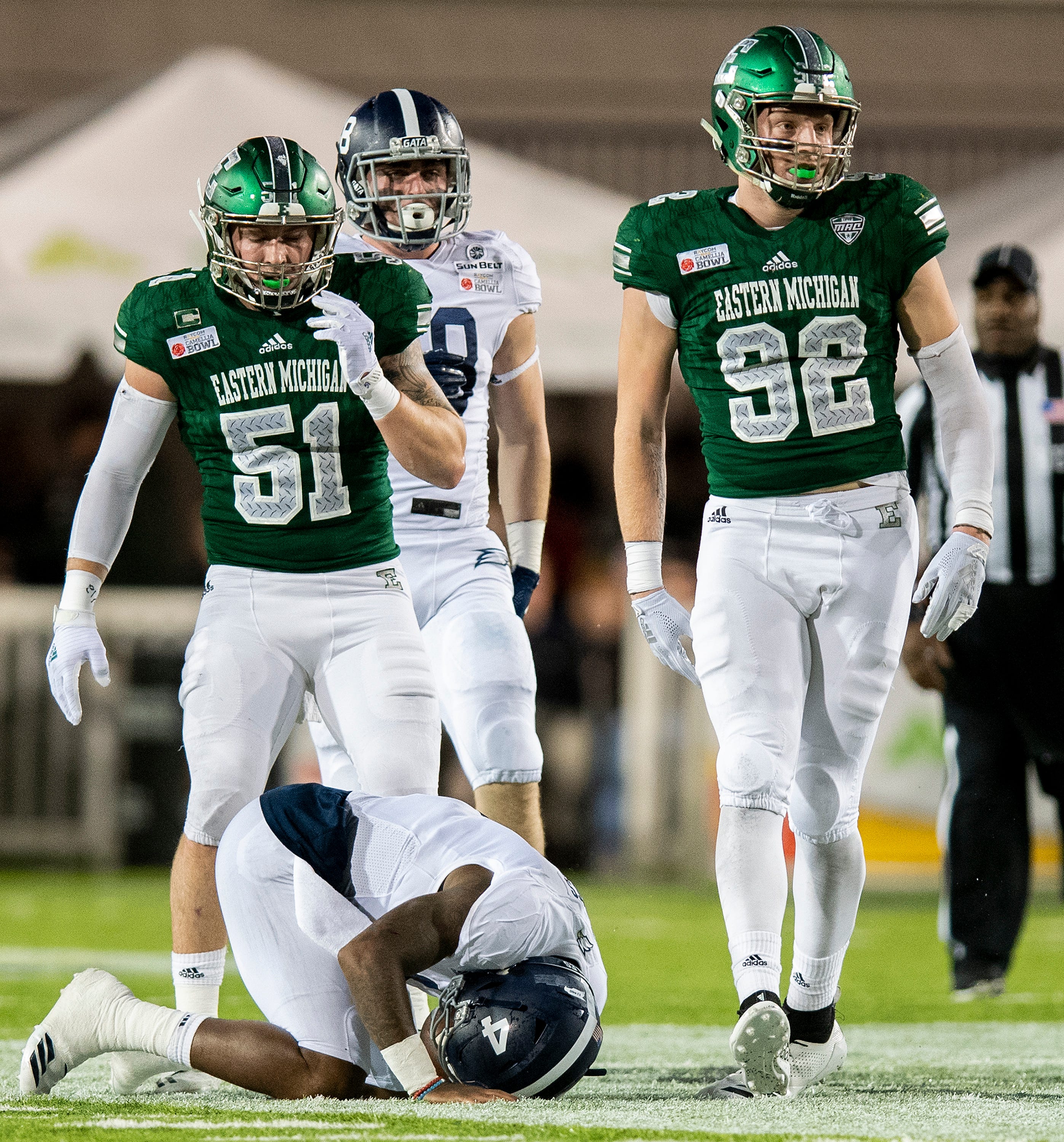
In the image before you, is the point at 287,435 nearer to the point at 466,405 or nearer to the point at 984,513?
the point at 466,405

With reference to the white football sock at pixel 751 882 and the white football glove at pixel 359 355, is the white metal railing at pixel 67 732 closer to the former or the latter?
the white football glove at pixel 359 355

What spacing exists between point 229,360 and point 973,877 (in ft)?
9.56

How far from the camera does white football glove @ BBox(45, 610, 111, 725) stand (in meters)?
4.39

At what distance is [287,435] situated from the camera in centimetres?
432

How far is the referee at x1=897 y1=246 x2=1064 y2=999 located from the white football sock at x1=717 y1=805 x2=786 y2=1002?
2.17 metres

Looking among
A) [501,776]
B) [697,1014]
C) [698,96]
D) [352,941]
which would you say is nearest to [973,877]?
[697,1014]

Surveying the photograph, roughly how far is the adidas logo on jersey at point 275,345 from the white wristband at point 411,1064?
1.43 m

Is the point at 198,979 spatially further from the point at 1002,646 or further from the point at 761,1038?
the point at 1002,646

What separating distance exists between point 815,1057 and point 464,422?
1650 millimetres

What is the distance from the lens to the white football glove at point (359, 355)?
4.17 meters

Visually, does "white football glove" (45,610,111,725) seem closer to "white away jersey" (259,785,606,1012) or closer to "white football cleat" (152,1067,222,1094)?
"white away jersey" (259,785,606,1012)

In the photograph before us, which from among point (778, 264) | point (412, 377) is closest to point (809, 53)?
point (778, 264)

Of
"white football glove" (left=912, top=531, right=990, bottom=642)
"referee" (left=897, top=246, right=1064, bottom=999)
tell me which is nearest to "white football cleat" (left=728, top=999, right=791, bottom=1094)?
"white football glove" (left=912, top=531, right=990, bottom=642)

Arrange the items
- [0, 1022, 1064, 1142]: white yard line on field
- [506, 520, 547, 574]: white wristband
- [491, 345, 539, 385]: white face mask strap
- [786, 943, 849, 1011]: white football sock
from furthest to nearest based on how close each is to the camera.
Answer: [506, 520, 547, 574]: white wristband, [491, 345, 539, 385]: white face mask strap, [786, 943, 849, 1011]: white football sock, [0, 1022, 1064, 1142]: white yard line on field
